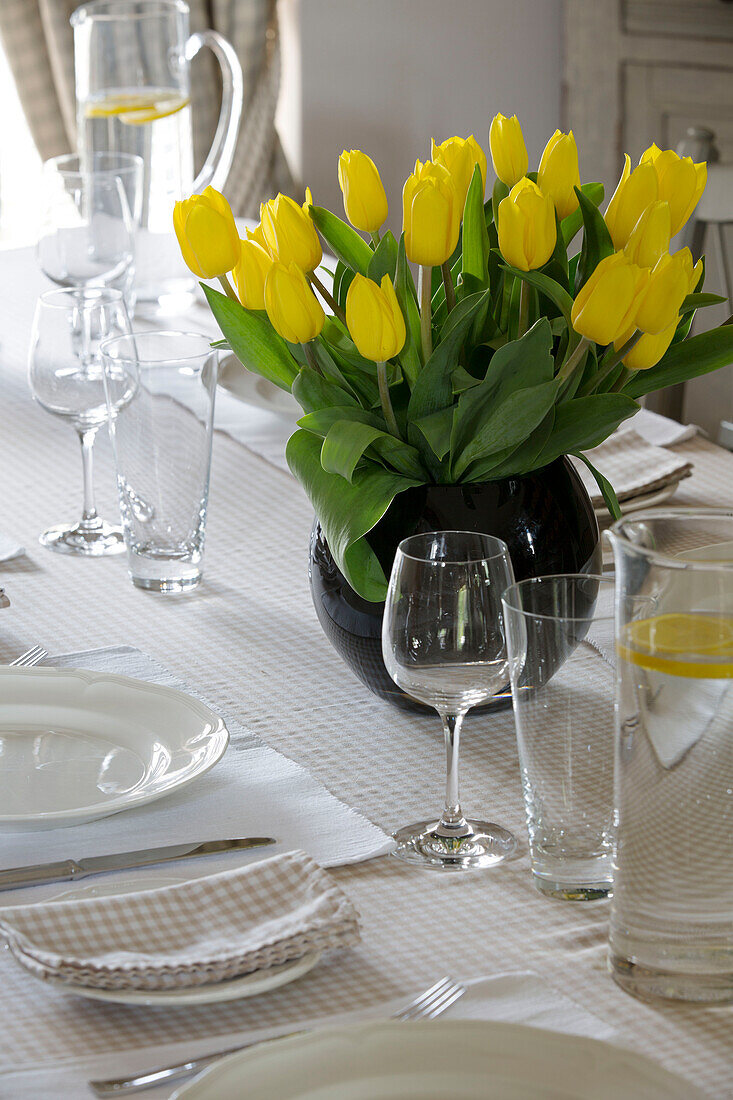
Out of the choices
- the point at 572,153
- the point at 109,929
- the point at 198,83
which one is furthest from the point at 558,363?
the point at 198,83

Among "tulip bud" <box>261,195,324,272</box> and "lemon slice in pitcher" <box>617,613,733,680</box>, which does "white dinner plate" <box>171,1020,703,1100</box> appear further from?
"tulip bud" <box>261,195,324,272</box>

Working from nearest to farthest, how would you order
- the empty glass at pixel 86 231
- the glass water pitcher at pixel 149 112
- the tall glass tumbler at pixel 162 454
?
the tall glass tumbler at pixel 162 454 < the empty glass at pixel 86 231 < the glass water pitcher at pixel 149 112

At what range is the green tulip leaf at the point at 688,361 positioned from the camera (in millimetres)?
783

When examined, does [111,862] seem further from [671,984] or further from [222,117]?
[222,117]

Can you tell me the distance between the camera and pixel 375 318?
0.68m

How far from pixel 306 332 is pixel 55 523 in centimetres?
53

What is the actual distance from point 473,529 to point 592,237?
18cm

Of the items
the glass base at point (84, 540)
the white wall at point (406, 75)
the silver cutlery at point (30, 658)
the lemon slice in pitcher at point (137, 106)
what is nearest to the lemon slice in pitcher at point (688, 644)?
the silver cutlery at point (30, 658)

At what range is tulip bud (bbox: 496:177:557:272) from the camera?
0.69 m

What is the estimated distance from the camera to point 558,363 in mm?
775

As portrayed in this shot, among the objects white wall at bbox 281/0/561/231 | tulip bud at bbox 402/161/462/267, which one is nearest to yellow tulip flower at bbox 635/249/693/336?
tulip bud at bbox 402/161/462/267

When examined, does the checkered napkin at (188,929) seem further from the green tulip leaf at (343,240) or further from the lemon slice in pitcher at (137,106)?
the lemon slice in pitcher at (137,106)

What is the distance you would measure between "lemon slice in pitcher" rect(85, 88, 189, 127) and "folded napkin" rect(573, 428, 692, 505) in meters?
0.97

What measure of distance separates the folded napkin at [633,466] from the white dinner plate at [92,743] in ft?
1.52
